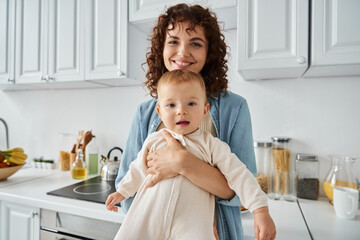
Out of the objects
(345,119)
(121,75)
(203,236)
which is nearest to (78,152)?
(121,75)

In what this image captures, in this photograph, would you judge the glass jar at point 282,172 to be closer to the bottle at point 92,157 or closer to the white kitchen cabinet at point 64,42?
the white kitchen cabinet at point 64,42

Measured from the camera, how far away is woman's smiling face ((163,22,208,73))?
80 centimetres

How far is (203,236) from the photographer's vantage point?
0.62m

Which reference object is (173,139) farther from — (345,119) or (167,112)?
(345,119)

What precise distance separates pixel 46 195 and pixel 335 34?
1.73 metres

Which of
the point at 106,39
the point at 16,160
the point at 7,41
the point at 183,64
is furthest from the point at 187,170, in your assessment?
the point at 7,41

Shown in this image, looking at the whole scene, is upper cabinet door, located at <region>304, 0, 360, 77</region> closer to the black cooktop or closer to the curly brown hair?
the curly brown hair

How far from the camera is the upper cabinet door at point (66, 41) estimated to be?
1.59 meters

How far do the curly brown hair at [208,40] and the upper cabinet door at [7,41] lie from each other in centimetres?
155

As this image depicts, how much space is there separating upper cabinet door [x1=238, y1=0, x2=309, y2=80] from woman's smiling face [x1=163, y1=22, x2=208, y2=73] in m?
0.42

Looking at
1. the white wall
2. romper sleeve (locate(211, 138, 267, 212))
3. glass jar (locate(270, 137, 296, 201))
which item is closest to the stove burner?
the white wall

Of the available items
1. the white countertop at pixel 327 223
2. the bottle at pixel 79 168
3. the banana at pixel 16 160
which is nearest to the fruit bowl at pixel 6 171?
the banana at pixel 16 160

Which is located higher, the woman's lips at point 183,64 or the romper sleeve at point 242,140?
the woman's lips at point 183,64

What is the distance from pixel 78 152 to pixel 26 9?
3.97ft
